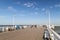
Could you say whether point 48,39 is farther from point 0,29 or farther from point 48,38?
point 0,29

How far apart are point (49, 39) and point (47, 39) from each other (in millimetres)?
351

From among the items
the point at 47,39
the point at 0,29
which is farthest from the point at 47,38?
the point at 0,29

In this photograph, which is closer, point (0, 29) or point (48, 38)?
point (48, 38)

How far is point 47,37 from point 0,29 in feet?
80.4

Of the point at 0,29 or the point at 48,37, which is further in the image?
the point at 0,29

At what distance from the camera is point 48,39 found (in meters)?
11.5

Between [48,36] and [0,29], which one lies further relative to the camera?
[0,29]

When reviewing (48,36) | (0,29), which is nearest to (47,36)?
(48,36)

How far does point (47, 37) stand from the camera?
11883 millimetres

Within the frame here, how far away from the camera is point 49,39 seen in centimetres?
1139

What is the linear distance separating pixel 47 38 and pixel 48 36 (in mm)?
337

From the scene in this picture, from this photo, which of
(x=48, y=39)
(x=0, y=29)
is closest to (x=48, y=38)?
(x=48, y=39)

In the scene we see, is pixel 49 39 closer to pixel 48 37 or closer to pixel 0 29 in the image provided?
pixel 48 37

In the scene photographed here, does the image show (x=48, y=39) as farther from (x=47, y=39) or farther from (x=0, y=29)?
(x=0, y=29)
